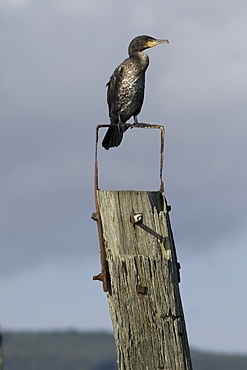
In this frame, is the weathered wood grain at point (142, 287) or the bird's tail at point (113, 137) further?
the bird's tail at point (113, 137)

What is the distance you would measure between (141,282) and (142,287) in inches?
2.0

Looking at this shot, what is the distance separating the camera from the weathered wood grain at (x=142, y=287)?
5.27 m

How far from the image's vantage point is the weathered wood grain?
5.27 metres

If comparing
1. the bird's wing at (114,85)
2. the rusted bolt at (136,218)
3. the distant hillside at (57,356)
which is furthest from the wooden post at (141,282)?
the distant hillside at (57,356)

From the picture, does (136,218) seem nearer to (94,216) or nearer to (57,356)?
(94,216)

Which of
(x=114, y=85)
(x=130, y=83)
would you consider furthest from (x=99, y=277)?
(x=114, y=85)

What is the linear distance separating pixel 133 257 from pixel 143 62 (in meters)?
4.48

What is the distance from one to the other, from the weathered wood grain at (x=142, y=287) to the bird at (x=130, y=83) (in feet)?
13.1

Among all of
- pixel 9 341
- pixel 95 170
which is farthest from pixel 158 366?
pixel 9 341

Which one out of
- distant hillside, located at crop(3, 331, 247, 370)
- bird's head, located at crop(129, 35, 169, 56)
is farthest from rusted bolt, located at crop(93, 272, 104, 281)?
distant hillside, located at crop(3, 331, 247, 370)

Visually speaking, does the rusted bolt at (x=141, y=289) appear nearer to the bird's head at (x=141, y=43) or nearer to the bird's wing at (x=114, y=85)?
the bird's wing at (x=114, y=85)

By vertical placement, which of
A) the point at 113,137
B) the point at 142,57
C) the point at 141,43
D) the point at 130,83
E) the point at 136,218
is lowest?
the point at 136,218

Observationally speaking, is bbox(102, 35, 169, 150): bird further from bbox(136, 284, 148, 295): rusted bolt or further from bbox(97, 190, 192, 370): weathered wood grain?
bbox(136, 284, 148, 295): rusted bolt

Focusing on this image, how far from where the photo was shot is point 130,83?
9562 millimetres
